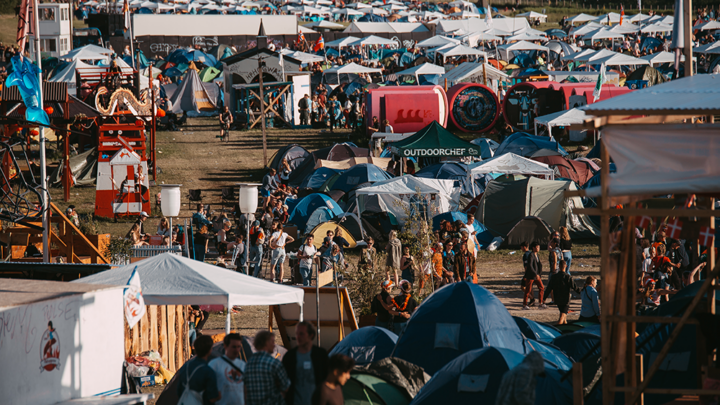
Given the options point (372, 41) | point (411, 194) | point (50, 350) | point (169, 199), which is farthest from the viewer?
point (372, 41)

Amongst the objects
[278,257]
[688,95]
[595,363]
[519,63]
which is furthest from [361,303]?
[519,63]

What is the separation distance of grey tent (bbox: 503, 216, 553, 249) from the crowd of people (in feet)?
44.8

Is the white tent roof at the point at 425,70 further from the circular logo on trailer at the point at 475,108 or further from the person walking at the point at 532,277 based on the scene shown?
the person walking at the point at 532,277

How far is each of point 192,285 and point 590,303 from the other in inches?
258

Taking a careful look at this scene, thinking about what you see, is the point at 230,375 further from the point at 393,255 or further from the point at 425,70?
the point at 425,70

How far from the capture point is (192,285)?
9766mm

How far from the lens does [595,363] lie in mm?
9625

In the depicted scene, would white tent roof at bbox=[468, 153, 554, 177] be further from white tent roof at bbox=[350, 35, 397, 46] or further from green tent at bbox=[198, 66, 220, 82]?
white tent roof at bbox=[350, 35, 397, 46]

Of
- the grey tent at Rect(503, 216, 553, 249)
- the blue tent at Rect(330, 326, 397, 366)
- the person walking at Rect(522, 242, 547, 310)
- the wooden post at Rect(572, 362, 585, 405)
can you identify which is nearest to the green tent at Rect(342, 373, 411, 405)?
the blue tent at Rect(330, 326, 397, 366)

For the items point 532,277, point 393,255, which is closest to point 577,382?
point 532,277

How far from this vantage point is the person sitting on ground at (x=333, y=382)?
6.59 m

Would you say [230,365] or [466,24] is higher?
[466,24]

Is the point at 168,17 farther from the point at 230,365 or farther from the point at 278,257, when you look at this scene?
the point at 230,365

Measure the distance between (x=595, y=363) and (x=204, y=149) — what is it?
23.0 metres
